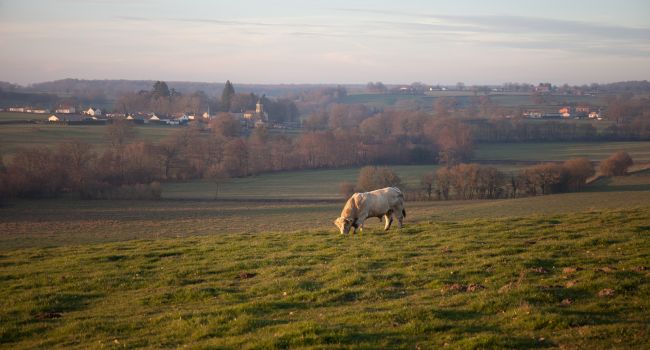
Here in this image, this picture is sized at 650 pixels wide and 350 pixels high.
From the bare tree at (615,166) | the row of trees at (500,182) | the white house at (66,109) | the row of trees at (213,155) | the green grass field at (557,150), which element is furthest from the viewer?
the white house at (66,109)

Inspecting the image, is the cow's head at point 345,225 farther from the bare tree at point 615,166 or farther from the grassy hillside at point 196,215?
→ the bare tree at point 615,166

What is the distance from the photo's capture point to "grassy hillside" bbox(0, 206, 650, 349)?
10.5 m

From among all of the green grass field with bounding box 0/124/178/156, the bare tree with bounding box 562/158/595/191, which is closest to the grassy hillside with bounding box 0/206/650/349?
the bare tree with bounding box 562/158/595/191

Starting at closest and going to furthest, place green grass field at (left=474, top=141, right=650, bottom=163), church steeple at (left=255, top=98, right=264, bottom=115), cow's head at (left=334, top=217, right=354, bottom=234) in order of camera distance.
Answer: cow's head at (left=334, top=217, right=354, bottom=234), green grass field at (left=474, top=141, right=650, bottom=163), church steeple at (left=255, top=98, right=264, bottom=115)

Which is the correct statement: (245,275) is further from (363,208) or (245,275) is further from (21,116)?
(21,116)

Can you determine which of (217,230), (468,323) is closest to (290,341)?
(468,323)

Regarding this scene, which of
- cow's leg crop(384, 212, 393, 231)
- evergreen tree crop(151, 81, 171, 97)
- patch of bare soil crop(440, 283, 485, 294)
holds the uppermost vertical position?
evergreen tree crop(151, 81, 171, 97)

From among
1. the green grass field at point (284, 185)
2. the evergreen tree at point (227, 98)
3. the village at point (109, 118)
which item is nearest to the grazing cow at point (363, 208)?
the green grass field at point (284, 185)

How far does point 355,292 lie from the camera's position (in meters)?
13.7

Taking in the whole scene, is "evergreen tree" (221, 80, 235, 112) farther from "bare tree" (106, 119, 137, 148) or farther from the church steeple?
"bare tree" (106, 119, 137, 148)

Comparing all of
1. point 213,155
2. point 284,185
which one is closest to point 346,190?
point 284,185

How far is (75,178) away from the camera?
→ 220 feet

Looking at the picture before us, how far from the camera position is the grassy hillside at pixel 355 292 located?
10.5 metres

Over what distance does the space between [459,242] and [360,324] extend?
8611 mm
